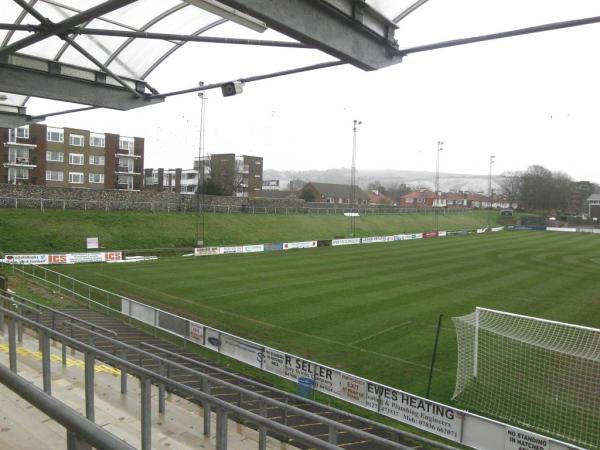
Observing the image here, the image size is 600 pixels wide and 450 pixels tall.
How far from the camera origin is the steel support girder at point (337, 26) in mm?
3740

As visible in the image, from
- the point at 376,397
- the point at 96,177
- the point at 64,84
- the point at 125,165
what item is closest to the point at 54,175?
the point at 96,177

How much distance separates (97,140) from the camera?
62.6 metres

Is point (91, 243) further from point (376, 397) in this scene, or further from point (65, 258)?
point (376, 397)

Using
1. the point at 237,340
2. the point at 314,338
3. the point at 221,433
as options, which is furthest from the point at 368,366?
the point at 221,433

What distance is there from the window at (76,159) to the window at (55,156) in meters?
0.90

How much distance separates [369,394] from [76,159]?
58.8 meters

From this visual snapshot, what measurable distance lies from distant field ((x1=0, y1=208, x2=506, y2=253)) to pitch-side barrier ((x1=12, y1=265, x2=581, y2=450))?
22.5 metres

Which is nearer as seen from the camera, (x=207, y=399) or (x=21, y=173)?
(x=207, y=399)

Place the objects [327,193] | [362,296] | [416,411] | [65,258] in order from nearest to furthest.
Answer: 1. [416,411]
2. [362,296]
3. [65,258]
4. [327,193]

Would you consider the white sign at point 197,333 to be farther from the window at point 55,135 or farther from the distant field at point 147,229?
the window at point 55,135

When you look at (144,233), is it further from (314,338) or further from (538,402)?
(538,402)

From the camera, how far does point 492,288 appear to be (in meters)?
27.6

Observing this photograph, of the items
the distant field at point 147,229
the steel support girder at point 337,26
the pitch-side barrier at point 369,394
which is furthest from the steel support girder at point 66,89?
the distant field at point 147,229

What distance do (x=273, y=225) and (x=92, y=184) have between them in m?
26.5
